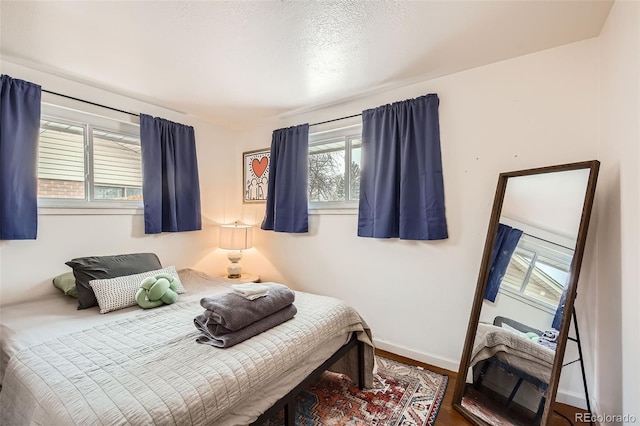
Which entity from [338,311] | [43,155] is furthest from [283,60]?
[43,155]

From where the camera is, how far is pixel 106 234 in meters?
2.46

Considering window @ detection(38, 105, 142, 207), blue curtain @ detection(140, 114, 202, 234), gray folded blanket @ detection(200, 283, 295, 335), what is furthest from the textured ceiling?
gray folded blanket @ detection(200, 283, 295, 335)

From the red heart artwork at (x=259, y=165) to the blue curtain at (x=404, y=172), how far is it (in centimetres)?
135

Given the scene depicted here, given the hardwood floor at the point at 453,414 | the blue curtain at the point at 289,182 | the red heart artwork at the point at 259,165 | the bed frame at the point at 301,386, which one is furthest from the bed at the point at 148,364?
the red heart artwork at the point at 259,165

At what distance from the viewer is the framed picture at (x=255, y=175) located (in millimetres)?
3334

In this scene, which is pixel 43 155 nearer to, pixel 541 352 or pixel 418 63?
pixel 418 63

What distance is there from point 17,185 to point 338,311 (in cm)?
243

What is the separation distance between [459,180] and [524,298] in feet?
3.04

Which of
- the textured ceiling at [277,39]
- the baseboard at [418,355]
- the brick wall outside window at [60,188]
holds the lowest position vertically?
the baseboard at [418,355]

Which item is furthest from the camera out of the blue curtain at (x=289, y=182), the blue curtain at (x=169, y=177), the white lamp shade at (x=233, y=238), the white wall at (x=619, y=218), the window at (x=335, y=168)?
the white lamp shade at (x=233, y=238)

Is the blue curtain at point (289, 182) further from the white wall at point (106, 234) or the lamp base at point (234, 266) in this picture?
the white wall at point (106, 234)

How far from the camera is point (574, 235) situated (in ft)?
4.97

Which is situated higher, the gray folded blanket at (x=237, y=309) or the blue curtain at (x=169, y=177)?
the blue curtain at (x=169, y=177)

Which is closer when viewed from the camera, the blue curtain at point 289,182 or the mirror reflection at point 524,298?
the mirror reflection at point 524,298
